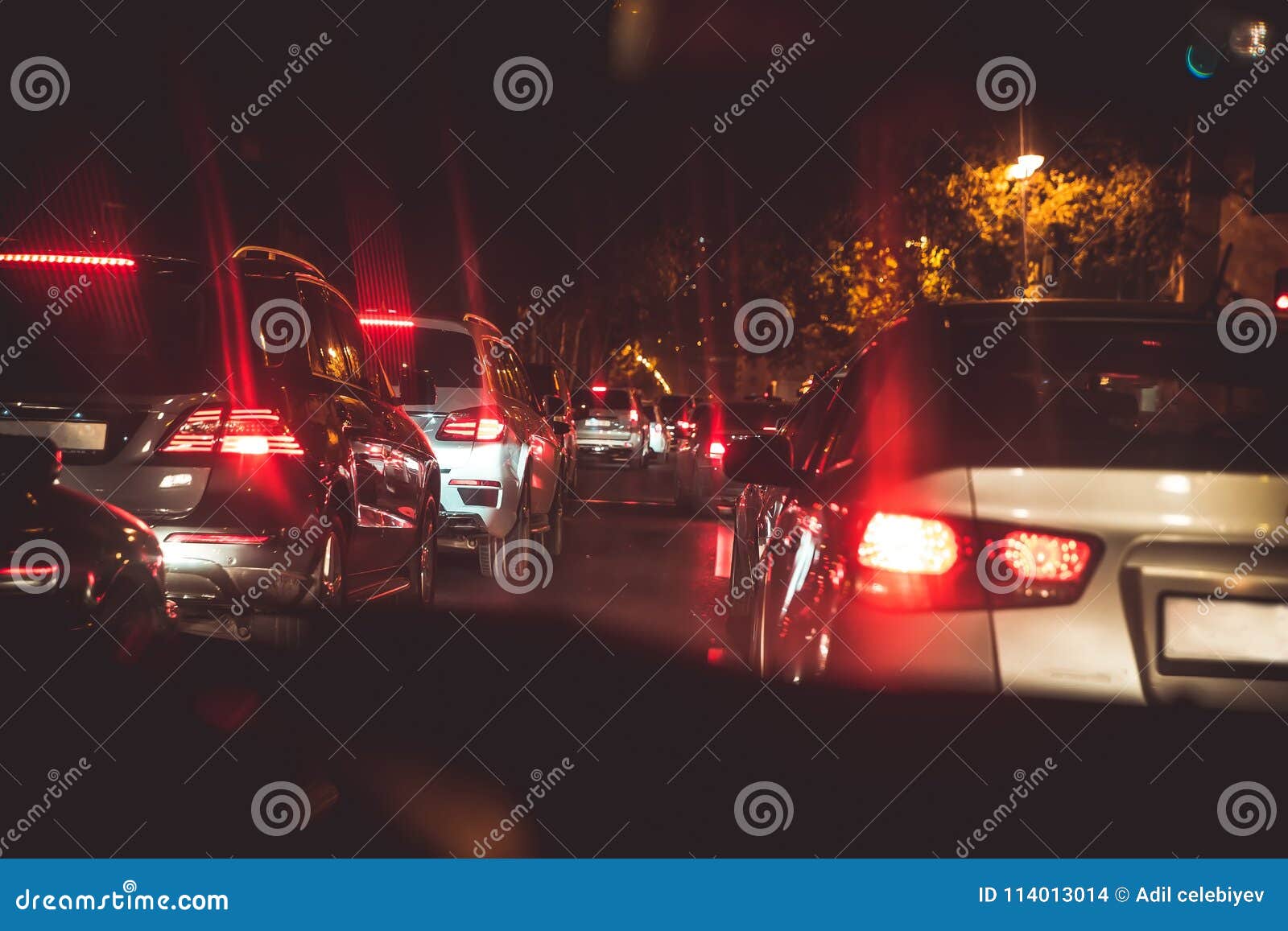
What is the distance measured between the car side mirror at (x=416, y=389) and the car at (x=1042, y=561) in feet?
16.6

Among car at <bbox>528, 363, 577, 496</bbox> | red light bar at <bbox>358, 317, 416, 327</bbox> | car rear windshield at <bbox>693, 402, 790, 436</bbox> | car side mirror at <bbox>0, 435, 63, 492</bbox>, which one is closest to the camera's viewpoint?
car side mirror at <bbox>0, 435, 63, 492</bbox>

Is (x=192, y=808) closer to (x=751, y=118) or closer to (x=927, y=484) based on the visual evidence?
(x=927, y=484)

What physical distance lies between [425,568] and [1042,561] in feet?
18.8

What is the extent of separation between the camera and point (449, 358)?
10859 mm

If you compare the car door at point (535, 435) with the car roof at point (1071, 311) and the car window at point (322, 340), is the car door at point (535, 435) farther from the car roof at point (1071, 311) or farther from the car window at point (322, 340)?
the car roof at point (1071, 311)

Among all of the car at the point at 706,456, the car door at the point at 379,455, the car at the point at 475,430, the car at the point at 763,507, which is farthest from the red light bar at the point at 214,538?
the car at the point at 706,456

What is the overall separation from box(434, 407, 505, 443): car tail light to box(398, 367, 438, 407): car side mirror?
141 cm

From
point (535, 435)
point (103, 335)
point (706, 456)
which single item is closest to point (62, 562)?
point (103, 335)

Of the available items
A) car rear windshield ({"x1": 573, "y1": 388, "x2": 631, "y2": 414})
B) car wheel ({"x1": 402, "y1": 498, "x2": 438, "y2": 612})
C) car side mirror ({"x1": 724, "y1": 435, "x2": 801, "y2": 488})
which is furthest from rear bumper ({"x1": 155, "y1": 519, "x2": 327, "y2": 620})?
car rear windshield ({"x1": 573, "y1": 388, "x2": 631, "y2": 414})

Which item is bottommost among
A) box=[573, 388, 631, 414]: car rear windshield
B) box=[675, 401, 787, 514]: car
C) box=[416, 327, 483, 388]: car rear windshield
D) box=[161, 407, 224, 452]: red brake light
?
box=[161, 407, 224, 452]: red brake light

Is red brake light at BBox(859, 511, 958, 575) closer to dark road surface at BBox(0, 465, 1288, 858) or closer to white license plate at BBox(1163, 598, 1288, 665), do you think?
dark road surface at BBox(0, 465, 1288, 858)

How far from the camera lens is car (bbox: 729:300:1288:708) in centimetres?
348

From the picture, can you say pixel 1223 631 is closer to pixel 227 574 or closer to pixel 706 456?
pixel 227 574

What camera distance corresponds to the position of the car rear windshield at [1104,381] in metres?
4.02
